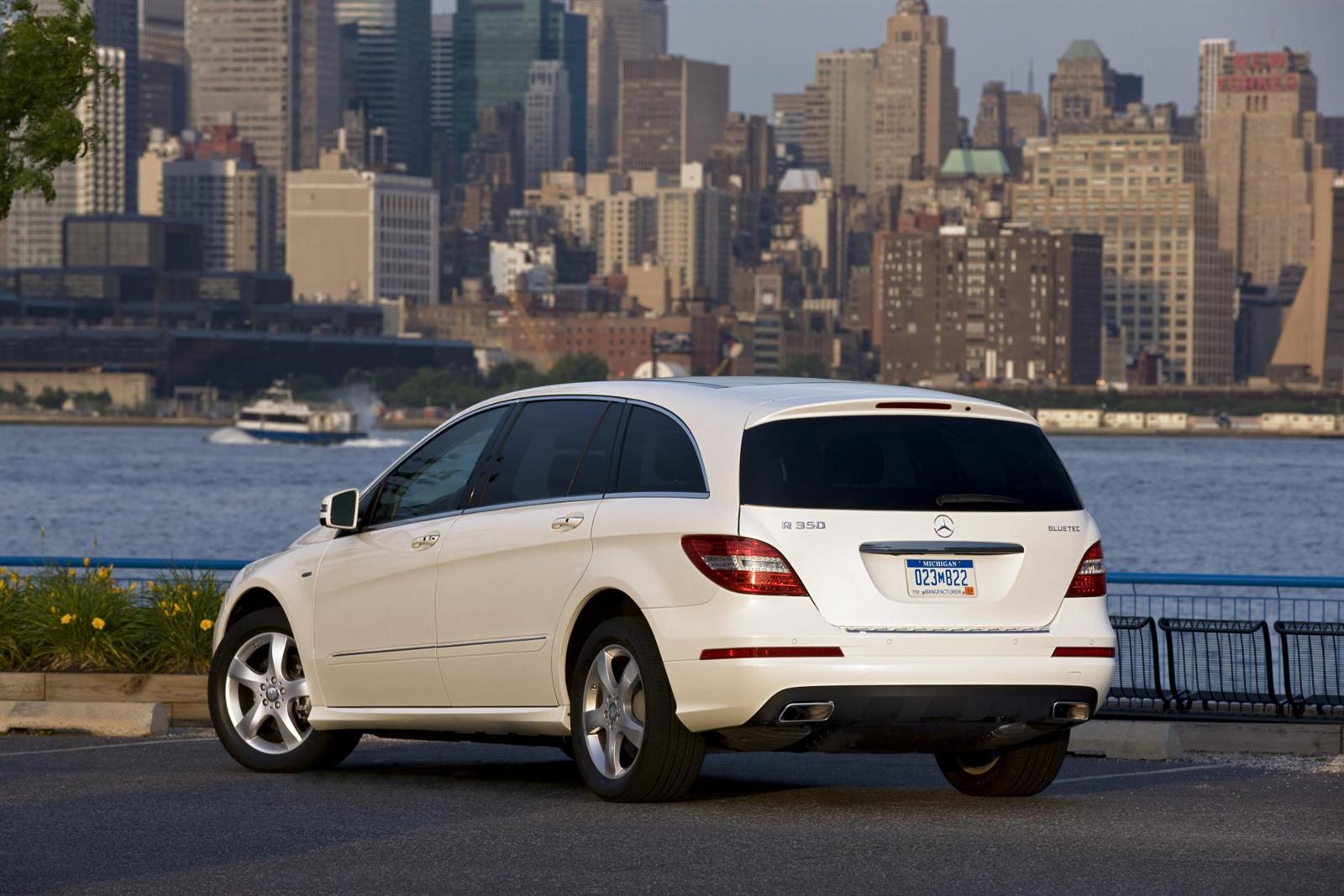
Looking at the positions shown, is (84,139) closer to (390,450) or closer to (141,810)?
(141,810)

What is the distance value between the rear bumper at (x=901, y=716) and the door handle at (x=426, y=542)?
1756 mm

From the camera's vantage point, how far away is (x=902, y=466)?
9508 millimetres

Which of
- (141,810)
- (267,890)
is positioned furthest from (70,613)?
(267,890)

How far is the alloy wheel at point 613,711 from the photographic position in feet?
31.1

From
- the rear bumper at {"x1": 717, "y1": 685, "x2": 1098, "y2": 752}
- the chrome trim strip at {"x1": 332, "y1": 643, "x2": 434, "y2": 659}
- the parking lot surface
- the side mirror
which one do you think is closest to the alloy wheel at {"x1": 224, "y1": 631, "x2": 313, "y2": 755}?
the parking lot surface

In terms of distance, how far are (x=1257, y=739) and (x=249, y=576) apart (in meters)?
4.89

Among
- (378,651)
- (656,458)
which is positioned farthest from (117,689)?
(656,458)

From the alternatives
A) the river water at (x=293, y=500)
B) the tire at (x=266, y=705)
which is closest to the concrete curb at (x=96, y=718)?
the tire at (x=266, y=705)

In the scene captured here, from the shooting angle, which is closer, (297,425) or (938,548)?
(938,548)

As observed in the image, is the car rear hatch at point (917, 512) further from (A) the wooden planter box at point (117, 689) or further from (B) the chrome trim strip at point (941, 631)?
(A) the wooden planter box at point (117, 689)

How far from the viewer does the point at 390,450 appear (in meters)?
177

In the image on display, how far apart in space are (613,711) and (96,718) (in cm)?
391

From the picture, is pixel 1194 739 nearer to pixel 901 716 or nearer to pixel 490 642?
pixel 901 716

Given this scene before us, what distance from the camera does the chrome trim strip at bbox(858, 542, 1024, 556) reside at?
918 cm
